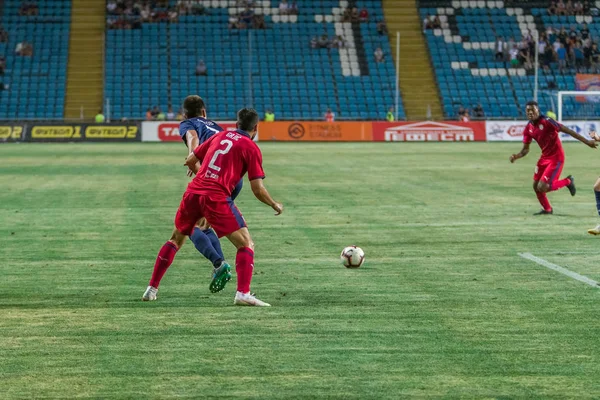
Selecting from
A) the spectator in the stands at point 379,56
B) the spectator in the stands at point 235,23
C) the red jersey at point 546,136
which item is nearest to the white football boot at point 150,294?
the red jersey at point 546,136

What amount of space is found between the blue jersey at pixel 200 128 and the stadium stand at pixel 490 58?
165 feet

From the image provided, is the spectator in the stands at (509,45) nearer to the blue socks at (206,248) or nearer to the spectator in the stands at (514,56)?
the spectator in the stands at (514,56)

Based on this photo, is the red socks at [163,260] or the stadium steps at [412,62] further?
the stadium steps at [412,62]

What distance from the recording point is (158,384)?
266 inches

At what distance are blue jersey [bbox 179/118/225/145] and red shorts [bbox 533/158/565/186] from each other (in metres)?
10.6

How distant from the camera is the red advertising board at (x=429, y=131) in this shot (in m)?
54.3

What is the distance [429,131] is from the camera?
5472cm

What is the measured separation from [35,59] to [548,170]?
156ft

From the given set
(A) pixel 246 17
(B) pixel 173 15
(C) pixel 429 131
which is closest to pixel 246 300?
(C) pixel 429 131

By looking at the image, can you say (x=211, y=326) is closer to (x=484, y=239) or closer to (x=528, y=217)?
(x=484, y=239)

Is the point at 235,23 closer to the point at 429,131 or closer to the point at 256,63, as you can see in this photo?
the point at 256,63

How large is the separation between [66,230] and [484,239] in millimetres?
6390

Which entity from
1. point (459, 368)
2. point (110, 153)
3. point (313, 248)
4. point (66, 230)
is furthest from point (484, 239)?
point (110, 153)

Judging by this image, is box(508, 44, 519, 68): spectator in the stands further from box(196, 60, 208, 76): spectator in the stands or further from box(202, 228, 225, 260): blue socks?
box(202, 228, 225, 260): blue socks
